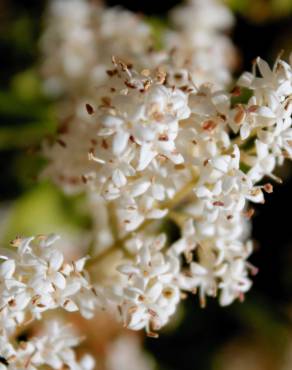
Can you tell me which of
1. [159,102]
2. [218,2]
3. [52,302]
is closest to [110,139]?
[159,102]

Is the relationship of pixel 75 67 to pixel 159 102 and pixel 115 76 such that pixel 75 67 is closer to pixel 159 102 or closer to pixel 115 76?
pixel 115 76

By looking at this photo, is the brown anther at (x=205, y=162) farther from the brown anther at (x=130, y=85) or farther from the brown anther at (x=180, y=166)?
the brown anther at (x=130, y=85)

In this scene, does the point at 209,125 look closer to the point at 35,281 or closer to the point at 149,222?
the point at 149,222

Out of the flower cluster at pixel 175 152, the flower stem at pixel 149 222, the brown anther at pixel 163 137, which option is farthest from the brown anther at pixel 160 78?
the flower stem at pixel 149 222

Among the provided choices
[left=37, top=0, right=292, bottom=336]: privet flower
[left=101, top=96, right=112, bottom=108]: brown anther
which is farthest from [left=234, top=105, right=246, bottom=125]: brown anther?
[left=101, top=96, right=112, bottom=108]: brown anther

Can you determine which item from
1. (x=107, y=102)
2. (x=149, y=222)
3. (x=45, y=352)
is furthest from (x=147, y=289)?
(x=107, y=102)

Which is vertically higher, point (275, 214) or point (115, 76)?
point (115, 76)

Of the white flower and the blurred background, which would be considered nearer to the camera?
the white flower

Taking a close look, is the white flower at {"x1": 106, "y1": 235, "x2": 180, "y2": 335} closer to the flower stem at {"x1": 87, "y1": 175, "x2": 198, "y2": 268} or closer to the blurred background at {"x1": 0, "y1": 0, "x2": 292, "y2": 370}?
the flower stem at {"x1": 87, "y1": 175, "x2": 198, "y2": 268}

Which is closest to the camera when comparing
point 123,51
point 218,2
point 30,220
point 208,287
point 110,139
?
point 110,139
